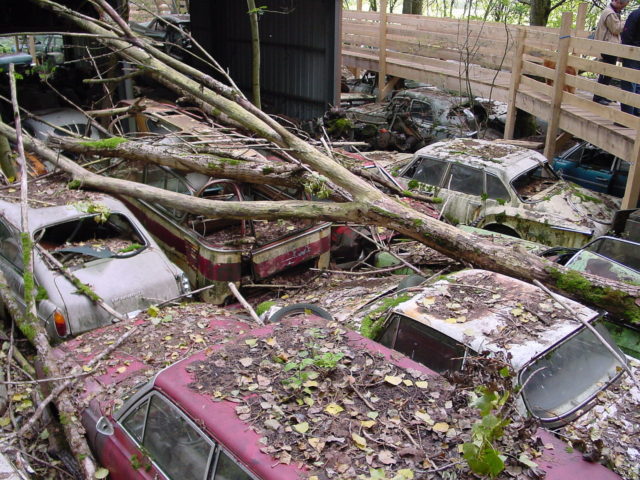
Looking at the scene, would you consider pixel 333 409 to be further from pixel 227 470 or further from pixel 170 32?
pixel 170 32

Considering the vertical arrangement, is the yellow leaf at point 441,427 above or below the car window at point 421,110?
below

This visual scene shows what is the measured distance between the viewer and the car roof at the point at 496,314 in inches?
175

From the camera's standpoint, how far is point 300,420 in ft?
11.2

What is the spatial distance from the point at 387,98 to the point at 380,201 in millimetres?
10268

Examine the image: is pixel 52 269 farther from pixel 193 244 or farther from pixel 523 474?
pixel 523 474

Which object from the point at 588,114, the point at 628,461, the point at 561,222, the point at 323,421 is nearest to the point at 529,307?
the point at 628,461

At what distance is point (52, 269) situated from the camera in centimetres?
630

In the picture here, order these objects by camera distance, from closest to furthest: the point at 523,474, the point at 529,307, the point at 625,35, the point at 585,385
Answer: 1. the point at 523,474
2. the point at 585,385
3. the point at 529,307
4. the point at 625,35

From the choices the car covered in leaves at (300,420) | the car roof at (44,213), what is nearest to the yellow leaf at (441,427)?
the car covered in leaves at (300,420)

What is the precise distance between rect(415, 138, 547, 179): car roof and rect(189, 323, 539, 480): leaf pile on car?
5698 mm

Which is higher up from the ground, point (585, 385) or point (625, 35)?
point (625, 35)

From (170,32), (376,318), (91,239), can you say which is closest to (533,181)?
(376,318)

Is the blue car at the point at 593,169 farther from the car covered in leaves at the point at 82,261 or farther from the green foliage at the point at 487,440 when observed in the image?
the green foliage at the point at 487,440

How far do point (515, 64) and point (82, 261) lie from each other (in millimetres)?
10056
